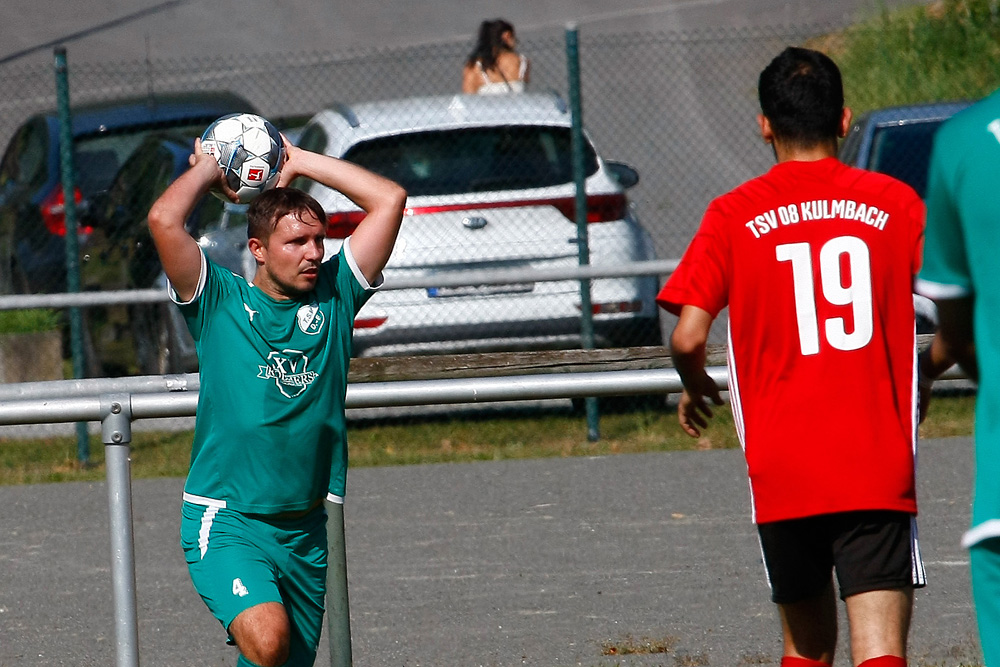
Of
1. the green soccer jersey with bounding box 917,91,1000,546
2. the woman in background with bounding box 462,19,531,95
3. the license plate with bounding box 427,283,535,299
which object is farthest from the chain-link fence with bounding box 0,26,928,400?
the green soccer jersey with bounding box 917,91,1000,546

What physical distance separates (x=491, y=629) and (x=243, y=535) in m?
1.88

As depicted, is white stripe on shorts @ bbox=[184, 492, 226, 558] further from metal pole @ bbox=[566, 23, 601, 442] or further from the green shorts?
metal pole @ bbox=[566, 23, 601, 442]

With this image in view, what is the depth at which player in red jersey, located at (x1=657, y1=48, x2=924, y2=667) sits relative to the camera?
3.56 m

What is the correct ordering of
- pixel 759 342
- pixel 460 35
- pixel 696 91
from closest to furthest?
1. pixel 759 342
2. pixel 696 91
3. pixel 460 35

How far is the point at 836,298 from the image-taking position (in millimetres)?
3572

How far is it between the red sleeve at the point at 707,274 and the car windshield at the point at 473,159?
5.51 meters

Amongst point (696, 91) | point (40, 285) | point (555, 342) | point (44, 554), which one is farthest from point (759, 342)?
point (696, 91)

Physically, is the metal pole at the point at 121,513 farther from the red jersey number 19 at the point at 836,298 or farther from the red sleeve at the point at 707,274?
the red jersey number 19 at the point at 836,298

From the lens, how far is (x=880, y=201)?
364 cm

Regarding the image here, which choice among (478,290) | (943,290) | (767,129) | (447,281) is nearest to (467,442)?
(478,290)

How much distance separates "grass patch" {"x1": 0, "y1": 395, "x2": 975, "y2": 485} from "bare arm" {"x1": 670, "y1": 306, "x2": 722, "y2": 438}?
5211 mm

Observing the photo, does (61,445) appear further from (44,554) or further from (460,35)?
(460,35)

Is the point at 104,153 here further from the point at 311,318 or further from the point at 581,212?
the point at 311,318

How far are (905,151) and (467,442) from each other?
143 inches
